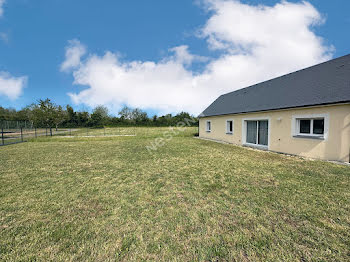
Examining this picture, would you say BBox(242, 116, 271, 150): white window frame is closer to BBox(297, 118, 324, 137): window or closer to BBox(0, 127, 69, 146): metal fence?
BBox(297, 118, 324, 137): window

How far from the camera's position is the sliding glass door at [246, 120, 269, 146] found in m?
8.32

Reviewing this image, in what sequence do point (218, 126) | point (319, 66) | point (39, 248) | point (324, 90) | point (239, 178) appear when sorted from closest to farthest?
1. point (39, 248)
2. point (239, 178)
3. point (324, 90)
4. point (319, 66)
5. point (218, 126)

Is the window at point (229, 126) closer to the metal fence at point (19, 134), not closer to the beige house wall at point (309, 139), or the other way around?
the beige house wall at point (309, 139)

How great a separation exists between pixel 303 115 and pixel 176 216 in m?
7.38

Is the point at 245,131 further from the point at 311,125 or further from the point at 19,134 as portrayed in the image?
the point at 19,134

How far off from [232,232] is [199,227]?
0.47 m

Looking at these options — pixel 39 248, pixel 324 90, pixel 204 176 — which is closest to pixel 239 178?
pixel 204 176

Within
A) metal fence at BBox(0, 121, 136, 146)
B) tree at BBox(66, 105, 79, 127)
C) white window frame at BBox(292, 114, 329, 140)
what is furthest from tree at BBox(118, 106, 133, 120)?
white window frame at BBox(292, 114, 329, 140)

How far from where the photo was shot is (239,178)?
4.01 metres

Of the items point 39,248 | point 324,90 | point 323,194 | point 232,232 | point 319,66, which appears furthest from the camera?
point 319,66

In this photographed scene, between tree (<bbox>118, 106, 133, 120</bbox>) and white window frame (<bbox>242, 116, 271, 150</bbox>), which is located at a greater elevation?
tree (<bbox>118, 106, 133, 120</bbox>)

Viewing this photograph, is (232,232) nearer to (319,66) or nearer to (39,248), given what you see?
(39,248)

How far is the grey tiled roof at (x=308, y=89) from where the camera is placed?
5.83 meters

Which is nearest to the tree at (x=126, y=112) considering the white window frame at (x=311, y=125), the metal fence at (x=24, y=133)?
the metal fence at (x=24, y=133)
